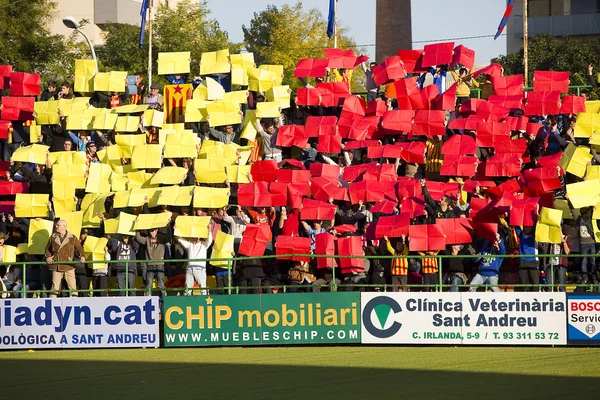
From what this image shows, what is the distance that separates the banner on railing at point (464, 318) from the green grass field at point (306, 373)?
0.35m

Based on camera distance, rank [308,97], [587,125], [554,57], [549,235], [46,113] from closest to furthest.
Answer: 1. [549,235]
2. [587,125]
3. [308,97]
4. [46,113]
5. [554,57]

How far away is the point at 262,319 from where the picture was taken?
19609 millimetres

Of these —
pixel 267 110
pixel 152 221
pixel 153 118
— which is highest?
pixel 267 110

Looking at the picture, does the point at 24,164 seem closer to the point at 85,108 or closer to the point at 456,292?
the point at 85,108

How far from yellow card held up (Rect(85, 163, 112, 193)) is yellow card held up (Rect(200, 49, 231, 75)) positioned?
3690 mm

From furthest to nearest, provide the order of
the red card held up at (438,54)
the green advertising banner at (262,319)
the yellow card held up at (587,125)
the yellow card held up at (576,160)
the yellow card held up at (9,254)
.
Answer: the red card held up at (438,54), the yellow card held up at (9,254), the yellow card held up at (587,125), the yellow card held up at (576,160), the green advertising banner at (262,319)

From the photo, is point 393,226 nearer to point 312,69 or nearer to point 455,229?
point 455,229

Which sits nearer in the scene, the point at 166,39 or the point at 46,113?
the point at 46,113

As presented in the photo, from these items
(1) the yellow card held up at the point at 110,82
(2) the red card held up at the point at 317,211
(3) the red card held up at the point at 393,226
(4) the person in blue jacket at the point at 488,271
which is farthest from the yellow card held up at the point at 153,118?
(4) the person in blue jacket at the point at 488,271

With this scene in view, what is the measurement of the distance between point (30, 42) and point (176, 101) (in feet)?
79.0

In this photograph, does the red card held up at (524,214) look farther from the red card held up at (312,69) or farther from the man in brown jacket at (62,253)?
the man in brown jacket at (62,253)

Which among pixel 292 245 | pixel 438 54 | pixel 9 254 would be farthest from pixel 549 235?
pixel 9 254

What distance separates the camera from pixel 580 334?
18812 mm

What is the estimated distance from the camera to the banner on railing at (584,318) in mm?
18625
